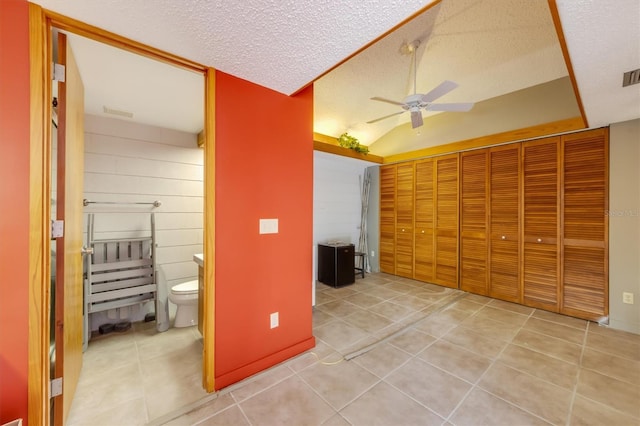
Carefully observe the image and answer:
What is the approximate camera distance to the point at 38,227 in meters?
1.18

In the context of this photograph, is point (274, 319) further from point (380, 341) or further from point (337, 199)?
point (337, 199)

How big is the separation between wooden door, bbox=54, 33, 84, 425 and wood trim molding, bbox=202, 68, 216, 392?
0.73m

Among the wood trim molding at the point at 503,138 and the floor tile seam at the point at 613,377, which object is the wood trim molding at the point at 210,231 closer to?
the floor tile seam at the point at 613,377

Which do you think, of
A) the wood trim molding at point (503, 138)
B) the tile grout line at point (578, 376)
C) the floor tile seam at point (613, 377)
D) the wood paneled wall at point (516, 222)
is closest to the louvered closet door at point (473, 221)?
the wood paneled wall at point (516, 222)

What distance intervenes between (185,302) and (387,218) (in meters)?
3.78

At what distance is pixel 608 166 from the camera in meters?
2.77

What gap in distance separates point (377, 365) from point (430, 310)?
4.86ft

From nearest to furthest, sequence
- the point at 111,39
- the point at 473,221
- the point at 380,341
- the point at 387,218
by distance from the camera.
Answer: the point at 111,39 < the point at 380,341 < the point at 473,221 < the point at 387,218

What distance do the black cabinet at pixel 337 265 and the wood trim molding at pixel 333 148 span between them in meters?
1.60

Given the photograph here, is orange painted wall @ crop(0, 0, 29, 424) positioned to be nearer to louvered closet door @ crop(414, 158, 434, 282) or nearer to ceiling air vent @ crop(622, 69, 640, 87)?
ceiling air vent @ crop(622, 69, 640, 87)

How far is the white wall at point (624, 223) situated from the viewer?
2.62 metres

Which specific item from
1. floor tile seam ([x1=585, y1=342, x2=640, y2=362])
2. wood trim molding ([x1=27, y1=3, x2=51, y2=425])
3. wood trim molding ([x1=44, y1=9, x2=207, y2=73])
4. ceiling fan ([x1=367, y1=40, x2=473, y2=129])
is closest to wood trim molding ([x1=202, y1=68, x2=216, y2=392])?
wood trim molding ([x1=44, y1=9, x2=207, y2=73])

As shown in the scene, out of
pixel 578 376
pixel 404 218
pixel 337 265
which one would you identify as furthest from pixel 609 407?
pixel 404 218

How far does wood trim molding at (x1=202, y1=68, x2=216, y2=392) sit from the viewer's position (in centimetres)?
170
